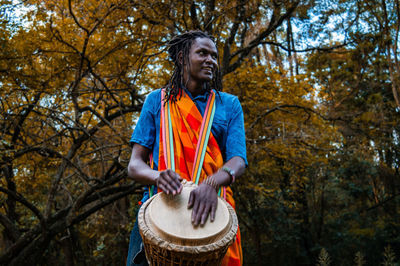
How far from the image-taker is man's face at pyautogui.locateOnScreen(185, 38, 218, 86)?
6.37ft

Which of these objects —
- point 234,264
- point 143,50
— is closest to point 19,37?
point 143,50

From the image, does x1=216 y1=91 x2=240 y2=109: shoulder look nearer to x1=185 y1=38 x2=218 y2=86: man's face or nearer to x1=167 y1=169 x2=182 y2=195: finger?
x1=185 y1=38 x2=218 y2=86: man's face

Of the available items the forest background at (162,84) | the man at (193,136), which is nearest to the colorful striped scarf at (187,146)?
the man at (193,136)

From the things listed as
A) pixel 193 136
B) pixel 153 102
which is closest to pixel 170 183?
pixel 193 136

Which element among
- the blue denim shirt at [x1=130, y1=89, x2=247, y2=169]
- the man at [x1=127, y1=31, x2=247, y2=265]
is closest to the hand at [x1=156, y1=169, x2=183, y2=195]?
the man at [x1=127, y1=31, x2=247, y2=265]

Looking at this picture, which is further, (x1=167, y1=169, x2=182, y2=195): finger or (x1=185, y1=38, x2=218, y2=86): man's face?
(x1=185, y1=38, x2=218, y2=86): man's face

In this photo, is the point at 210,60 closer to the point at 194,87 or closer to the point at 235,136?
the point at 194,87

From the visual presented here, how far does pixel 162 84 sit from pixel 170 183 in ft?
19.0

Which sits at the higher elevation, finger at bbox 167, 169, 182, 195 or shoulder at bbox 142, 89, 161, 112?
shoulder at bbox 142, 89, 161, 112

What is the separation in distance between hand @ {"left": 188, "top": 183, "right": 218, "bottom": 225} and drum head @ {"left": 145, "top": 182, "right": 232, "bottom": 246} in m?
0.02

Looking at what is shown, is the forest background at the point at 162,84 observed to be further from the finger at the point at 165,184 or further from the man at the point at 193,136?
the finger at the point at 165,184

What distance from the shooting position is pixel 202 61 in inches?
76.7

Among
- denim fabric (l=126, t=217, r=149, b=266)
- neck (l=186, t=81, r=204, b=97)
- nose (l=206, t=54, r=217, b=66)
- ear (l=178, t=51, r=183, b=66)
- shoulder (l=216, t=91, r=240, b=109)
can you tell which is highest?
ear (l=178, t=51, r=183, b=66)

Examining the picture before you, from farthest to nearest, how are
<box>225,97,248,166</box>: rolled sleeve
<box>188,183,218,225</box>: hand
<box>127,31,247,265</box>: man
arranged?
<box>225,97,248,166</box>: rolled sleeve → <box>127,31,247,265</box>: man → <box>188,183,218,225</box>: hand
